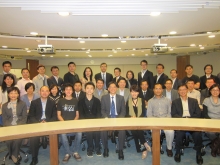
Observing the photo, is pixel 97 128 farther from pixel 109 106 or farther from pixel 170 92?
pixel 170 92

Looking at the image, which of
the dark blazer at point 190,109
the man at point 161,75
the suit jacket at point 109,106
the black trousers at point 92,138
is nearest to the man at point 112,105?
the suit jacket at point 109,106

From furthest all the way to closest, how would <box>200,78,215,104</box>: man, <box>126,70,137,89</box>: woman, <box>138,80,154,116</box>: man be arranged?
<box>126,70,137,89</box>: woman, <box>138,80,154,116</box>: man, <box>200,78,215,104</box>: man

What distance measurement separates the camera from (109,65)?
12.8m

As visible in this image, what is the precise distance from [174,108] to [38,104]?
7.84 feet

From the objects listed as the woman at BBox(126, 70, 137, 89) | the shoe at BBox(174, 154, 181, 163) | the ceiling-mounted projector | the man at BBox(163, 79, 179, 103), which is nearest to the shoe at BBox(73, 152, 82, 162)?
the shoe at BBox(174, 154, 181, 163)

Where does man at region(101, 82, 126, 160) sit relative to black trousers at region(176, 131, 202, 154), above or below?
above

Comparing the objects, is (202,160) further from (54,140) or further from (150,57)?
(150,57)

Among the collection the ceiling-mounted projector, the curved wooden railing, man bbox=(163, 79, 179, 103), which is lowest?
the curved wooden railing

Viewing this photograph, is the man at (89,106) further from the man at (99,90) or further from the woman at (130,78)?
the woman at (130,78)

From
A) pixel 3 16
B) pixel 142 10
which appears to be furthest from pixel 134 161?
pixel 3 16

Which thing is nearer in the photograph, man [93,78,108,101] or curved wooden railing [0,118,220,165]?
curved wooden railing [0,118,220,165]

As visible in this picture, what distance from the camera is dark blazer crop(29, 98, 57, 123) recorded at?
307 centimetres

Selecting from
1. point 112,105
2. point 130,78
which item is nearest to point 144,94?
point 130,78

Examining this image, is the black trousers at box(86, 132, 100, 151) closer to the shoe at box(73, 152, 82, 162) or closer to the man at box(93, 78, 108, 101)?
the shoe at box(73, 152, 82, 162)
